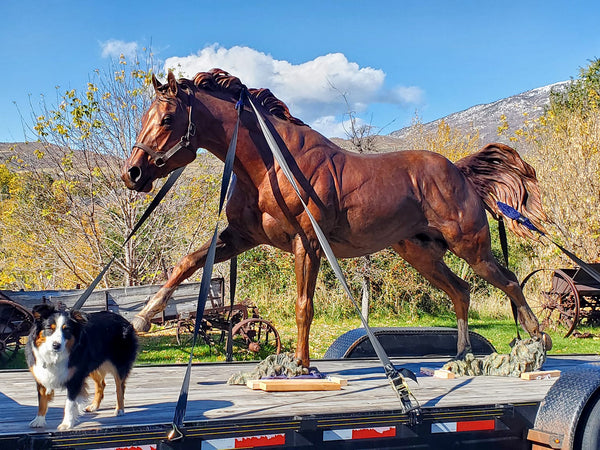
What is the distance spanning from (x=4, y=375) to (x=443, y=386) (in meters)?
3.08

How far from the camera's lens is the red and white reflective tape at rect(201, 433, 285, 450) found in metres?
2.82

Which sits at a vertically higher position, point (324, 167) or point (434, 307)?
point (324, 167)

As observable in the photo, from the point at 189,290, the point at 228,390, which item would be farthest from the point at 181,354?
the point at 228,390

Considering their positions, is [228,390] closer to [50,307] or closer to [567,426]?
[50,307]

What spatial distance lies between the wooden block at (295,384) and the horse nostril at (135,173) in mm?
1484

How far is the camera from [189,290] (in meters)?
10.0

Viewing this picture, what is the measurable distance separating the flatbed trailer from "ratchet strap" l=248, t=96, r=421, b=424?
0.06 metres

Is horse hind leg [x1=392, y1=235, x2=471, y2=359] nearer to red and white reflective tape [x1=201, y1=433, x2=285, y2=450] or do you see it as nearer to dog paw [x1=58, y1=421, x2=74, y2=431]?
red and white reflective tape [x1=201, y1=433, x2=285, y2=450]

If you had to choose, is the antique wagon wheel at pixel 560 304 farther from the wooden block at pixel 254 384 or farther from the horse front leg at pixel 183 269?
the wooden block at pixel 254 384

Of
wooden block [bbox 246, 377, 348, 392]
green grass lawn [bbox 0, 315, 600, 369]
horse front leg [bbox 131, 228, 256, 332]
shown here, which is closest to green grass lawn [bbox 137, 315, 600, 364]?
green grass lawn [bbox 0, 315, 600, 369]

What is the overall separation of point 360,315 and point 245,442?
3.53 feet

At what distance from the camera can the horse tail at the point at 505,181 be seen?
5.20m

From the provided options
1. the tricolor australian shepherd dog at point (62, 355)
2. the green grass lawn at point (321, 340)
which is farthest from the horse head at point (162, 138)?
the green grass lawn at point (321, 340)

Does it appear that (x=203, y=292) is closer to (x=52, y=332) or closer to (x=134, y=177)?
(x=52, y=332)
